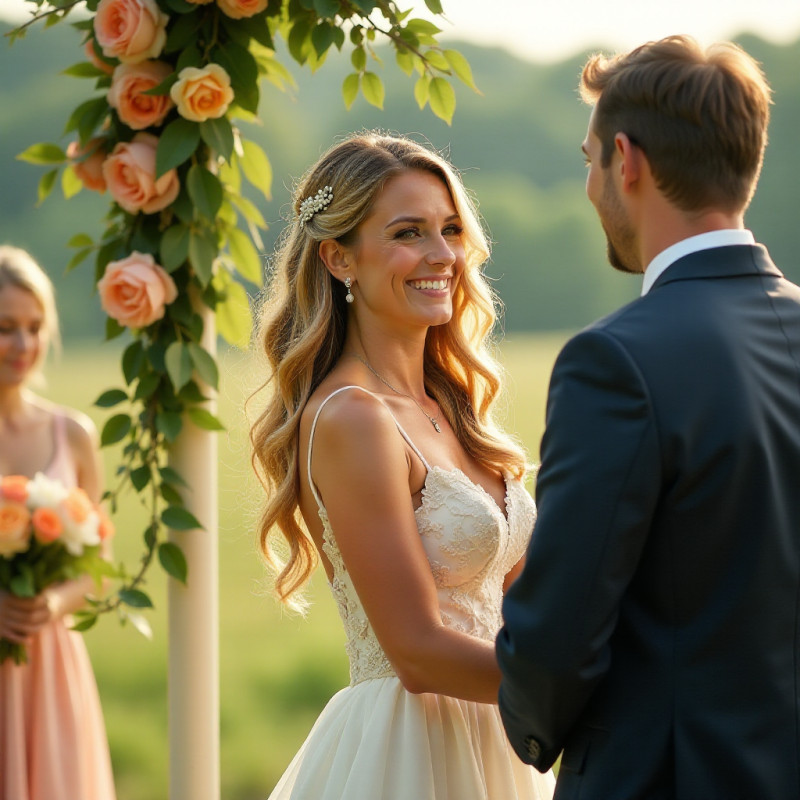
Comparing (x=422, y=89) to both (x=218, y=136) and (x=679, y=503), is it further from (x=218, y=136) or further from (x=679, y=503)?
(x=679, y=503)

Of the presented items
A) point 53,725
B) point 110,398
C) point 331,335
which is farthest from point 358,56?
point 53,725

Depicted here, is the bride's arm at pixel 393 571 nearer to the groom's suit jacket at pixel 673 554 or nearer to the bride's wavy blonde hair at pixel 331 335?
the bride's wavy blonde hair at pixel 331 335

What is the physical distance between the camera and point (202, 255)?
2.79m

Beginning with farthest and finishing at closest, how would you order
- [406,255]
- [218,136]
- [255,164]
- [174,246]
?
1. [255,164]
2. [174,246]
3. [218,136]
4. [406,255]

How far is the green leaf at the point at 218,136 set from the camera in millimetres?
2650

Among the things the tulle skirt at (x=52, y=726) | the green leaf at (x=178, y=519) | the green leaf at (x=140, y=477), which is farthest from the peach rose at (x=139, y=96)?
the tulle skirt at (x=52, y=726)

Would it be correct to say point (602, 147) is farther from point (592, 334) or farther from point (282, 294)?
point (282, 294)

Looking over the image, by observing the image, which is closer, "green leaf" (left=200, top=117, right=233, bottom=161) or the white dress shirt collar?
the white dress shirt collar

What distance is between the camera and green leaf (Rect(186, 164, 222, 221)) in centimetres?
269

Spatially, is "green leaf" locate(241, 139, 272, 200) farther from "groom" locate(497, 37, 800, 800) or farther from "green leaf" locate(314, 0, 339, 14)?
"groom" locate(497, 37, 800, 800)

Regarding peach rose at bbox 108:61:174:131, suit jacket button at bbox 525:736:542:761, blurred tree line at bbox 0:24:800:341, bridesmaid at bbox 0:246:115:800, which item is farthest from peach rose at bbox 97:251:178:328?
blurred tree line at bbox 0:24:800:341

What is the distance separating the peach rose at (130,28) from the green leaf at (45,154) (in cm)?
36

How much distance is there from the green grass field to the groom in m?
2.89

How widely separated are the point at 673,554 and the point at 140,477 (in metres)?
1.80
